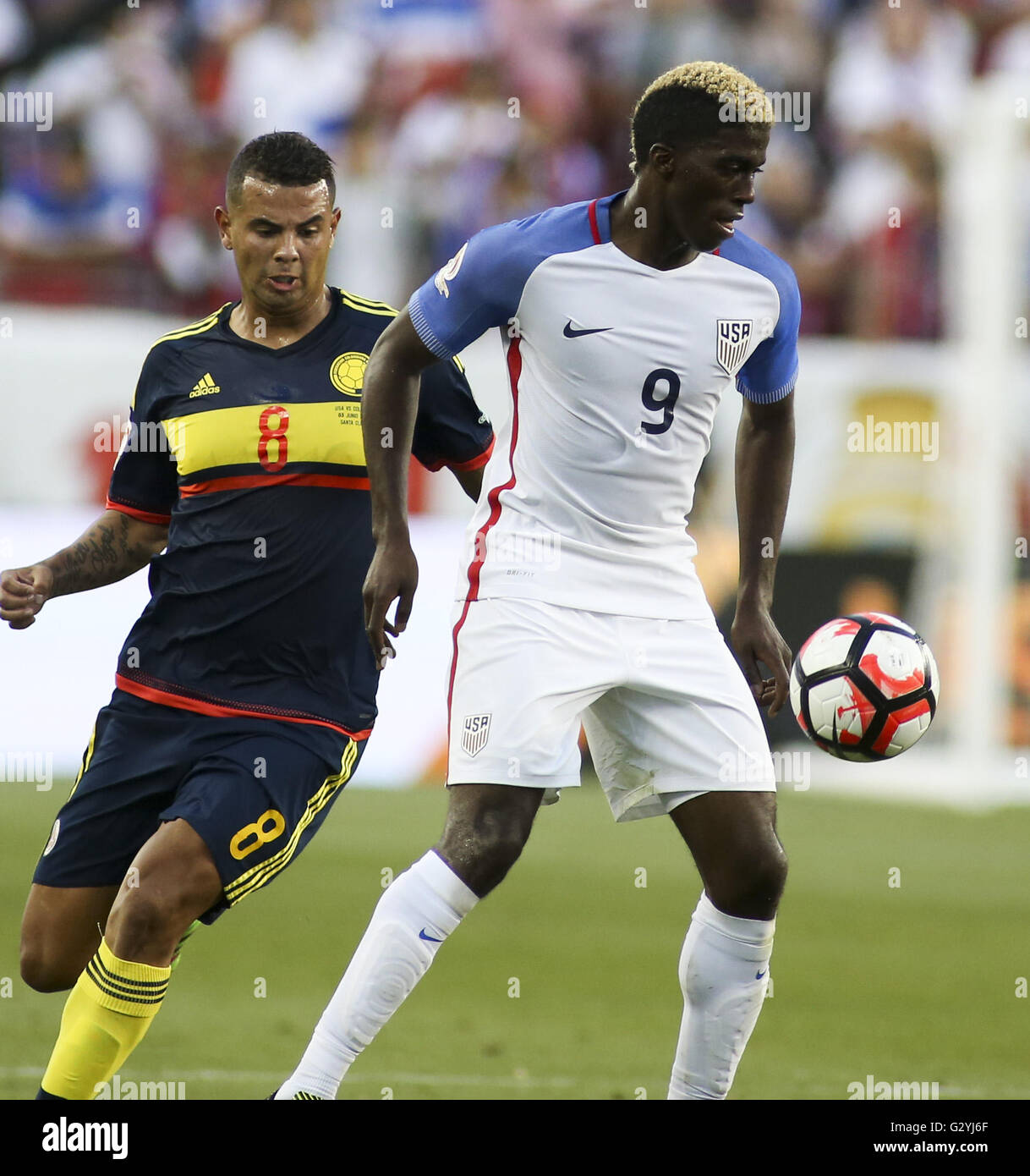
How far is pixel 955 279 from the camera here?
38.5 ft

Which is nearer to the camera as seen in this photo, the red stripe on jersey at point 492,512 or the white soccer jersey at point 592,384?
the white soccer jersey at point 592,384

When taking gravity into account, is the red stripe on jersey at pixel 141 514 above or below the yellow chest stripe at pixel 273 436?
below

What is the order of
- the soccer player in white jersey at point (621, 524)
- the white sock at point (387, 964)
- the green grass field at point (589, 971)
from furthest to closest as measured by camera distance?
the green grass field at point (589, 971)
the soccer player in white jersey at point (621, 524)
the white sock at point (387, 964)

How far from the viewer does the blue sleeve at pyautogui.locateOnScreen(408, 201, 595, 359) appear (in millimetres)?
4203

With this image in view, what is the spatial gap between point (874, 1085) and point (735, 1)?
1095 cm

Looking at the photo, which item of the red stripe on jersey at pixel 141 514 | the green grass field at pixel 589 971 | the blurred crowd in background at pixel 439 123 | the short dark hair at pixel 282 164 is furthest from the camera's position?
the blurred crowd in background at pixel 439 123

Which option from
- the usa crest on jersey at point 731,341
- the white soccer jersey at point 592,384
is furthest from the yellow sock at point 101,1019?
the usa crest on jersey at point 731,341

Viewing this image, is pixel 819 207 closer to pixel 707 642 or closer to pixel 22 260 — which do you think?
pixel 22 260

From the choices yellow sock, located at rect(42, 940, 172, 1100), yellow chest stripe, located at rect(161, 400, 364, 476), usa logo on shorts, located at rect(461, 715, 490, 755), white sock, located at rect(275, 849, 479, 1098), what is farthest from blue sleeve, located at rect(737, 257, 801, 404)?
yellow sock, located at rect(42, 940, 172, 1100)

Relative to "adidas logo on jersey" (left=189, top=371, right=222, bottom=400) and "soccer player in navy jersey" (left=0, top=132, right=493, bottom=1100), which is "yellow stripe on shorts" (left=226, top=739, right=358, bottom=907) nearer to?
"soccer player in navy jersey" (left=0, top=132, right=493, bottom=1100)

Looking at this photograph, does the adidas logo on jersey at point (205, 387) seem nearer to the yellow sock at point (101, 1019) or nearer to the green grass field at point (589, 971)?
the yellow sock at point (101, 1019)

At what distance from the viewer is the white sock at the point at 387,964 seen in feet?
13.1

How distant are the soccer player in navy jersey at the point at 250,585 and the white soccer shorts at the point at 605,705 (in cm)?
42

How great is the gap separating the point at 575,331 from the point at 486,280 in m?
0.23
